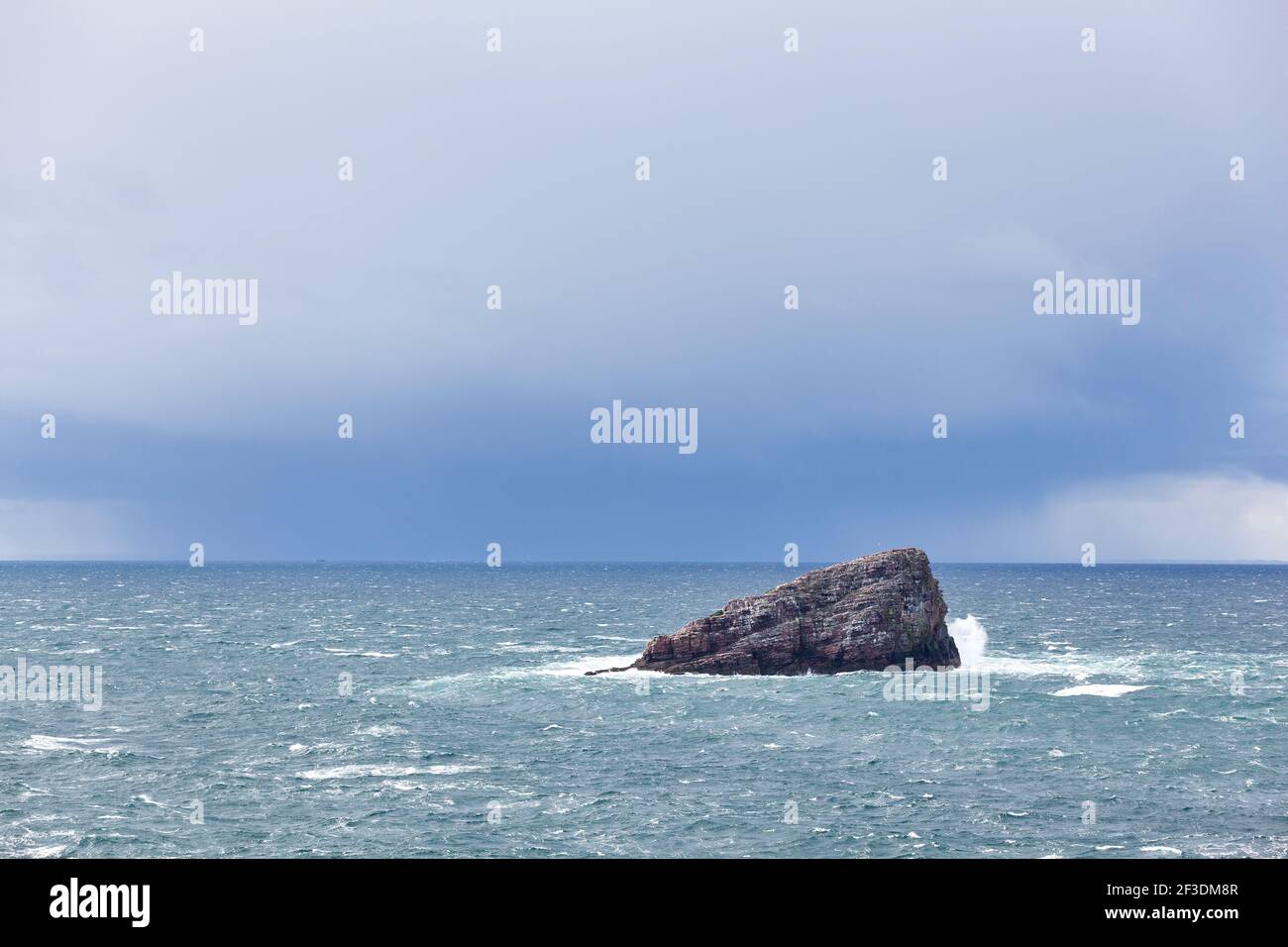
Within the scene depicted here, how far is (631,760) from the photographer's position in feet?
151

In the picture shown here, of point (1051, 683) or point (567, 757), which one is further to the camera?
point (1051, 683)

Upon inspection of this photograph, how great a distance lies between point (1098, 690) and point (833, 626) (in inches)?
655

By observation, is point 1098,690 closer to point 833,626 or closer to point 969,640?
point 833,626

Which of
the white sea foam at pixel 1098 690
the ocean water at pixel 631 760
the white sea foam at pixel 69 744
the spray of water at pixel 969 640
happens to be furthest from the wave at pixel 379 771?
the spray of water at pixel 969 640

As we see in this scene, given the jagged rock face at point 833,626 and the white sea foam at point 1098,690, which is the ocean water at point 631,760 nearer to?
the white sea foam at point 1098,690

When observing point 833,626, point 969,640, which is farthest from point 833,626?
point 969,640

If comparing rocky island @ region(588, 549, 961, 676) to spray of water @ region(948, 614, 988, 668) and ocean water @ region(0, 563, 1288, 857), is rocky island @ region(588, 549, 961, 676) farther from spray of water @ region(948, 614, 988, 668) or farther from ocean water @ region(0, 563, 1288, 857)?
spray of water @ region(948, 614, 988, 668)

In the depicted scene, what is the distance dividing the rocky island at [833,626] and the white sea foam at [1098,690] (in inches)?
334

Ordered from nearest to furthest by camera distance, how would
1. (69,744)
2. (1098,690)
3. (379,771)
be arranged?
(379,771) → (69,744) → (1098,690)

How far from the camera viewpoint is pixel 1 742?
49750mm

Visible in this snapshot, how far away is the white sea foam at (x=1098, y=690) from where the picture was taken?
63.2 metres
